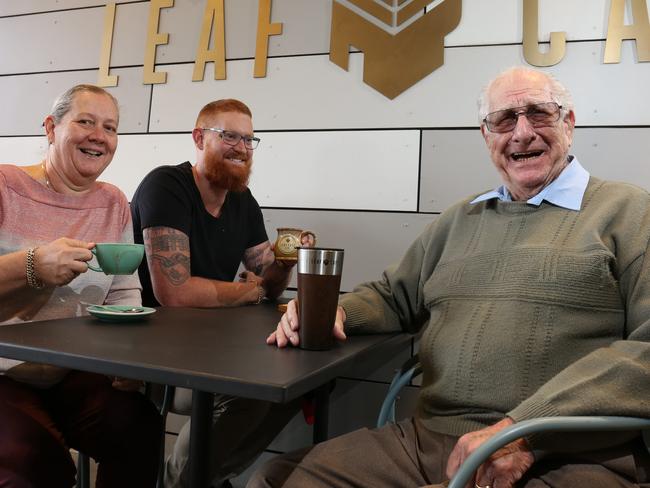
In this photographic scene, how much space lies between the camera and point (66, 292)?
155cm

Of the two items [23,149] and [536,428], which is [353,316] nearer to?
[536,428]

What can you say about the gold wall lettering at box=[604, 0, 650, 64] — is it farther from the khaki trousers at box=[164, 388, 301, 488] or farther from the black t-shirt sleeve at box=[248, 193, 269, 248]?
the khaki trousers at box=[164, 388, 301, 488]

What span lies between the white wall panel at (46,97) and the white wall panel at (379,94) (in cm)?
9

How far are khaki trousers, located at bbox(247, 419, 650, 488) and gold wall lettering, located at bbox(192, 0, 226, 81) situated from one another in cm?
165

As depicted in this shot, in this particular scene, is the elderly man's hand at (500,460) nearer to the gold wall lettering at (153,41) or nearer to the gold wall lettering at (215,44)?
the gold wall lettering at (215,44)

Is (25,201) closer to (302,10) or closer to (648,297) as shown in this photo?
(302,10)

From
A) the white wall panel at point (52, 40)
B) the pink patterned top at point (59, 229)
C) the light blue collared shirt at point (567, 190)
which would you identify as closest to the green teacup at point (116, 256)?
the pink patterned top at point (59, 229)

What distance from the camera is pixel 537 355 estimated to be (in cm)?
117

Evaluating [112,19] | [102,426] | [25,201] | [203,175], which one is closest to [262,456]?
[102,426]

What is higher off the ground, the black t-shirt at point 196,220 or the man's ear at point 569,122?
the man's ear at point 569,122

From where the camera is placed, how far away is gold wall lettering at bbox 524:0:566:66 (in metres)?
1.87

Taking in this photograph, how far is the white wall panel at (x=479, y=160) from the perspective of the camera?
1789 mm

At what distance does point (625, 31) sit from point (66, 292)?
1.90 meters

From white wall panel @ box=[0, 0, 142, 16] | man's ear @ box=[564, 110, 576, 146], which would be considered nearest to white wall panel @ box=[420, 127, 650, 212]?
man's ear @ box=[564, 110, 576, 146]
